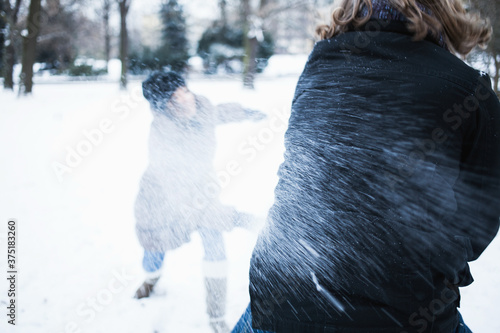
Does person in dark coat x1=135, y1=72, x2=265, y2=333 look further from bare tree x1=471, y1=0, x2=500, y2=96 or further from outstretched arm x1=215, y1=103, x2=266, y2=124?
bare tree x1=471, y1=0, x2=500, y2=96

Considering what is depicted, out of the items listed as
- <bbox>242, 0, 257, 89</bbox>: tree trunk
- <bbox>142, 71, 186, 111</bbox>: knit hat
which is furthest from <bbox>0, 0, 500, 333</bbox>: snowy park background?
<bbox>242, 0, 257, 89</bbox>: tree trunk

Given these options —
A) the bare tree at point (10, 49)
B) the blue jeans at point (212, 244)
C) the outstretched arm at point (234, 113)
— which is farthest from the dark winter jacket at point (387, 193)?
the bare tree at point (10, 49)

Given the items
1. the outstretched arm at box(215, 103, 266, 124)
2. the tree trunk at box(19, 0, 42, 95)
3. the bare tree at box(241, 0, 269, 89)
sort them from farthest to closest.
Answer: the bare tree at box(241, 0, 269, 89)
the tree trunk at box(19, 0, 42, 95)
the outstretched arm at box(215, 103, 266, 124)

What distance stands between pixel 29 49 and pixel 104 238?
12.6 m

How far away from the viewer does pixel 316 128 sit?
1.06m

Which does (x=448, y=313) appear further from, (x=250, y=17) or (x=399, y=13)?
→ (x=250, y=17)

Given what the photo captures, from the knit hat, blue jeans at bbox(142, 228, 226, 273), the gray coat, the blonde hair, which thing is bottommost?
blue jeans at bbox(142, 228, 226, 273)

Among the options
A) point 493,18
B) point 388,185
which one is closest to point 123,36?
point 493,18

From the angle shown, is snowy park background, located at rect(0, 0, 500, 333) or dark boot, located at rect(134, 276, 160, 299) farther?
dark boot, located at rect(134, 276, 160, 299)

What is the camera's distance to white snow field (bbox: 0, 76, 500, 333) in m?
2.95

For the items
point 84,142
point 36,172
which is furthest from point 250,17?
point 36,172

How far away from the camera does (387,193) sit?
945mm

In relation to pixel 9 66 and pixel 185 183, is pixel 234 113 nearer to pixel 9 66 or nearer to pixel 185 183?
pixel 185 183

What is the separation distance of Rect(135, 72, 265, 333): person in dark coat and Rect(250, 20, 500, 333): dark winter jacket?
1616mm
